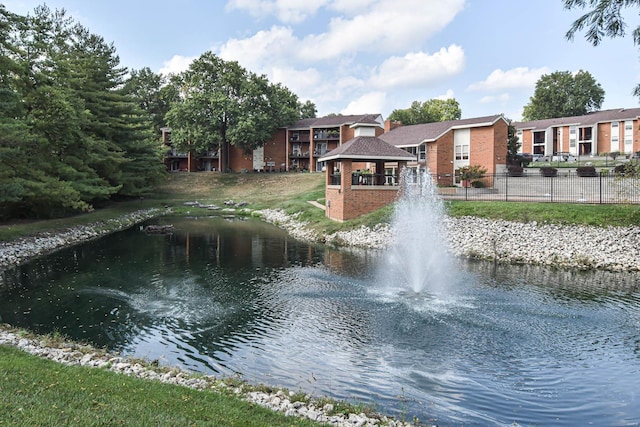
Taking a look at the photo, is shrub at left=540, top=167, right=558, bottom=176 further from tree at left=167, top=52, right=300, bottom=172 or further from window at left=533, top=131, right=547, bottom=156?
tree at left=167, top=52, right=300, bottom=172

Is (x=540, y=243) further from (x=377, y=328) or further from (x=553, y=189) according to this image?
(x=377, y=328)

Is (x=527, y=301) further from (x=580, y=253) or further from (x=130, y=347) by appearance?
(x=130, y=347)

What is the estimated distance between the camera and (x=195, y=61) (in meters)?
65.1

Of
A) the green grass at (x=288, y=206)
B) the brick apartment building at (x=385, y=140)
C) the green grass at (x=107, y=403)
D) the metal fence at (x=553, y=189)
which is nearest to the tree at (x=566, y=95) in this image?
the brick apartment building at (x=385, y=140)

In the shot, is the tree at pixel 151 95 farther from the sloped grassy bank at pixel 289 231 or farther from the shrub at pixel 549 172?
the shrub at pixel 549 172

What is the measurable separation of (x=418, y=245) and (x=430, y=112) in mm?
61720

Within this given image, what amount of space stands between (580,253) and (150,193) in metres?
46.8

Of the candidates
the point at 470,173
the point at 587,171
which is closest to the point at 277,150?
the point at 470,173

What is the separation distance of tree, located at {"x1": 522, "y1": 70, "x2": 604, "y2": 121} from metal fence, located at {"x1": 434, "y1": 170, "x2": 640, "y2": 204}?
54928 mm

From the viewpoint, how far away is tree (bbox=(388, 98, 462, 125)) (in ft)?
268

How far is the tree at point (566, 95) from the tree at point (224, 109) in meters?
46.9

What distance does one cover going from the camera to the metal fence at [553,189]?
2531cm

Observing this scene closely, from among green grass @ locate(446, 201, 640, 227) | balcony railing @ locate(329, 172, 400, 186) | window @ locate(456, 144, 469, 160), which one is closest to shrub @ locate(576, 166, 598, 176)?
green grass @ locate(446, 201, 640, 227)

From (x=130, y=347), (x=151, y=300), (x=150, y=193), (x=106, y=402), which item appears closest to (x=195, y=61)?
(x=150, y=193)
